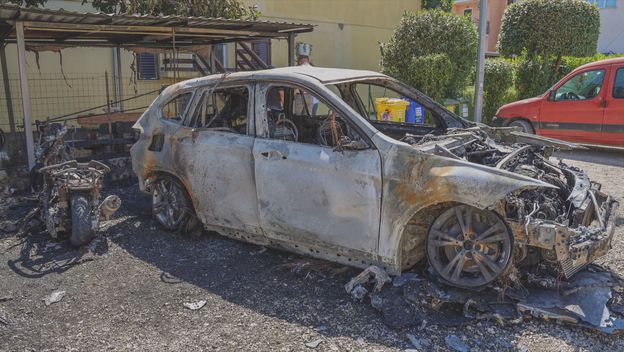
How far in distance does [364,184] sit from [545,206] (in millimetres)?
1364

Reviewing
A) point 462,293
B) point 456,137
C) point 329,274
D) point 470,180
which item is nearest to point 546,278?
point 462,293

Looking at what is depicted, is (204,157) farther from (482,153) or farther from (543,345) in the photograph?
(543,345)

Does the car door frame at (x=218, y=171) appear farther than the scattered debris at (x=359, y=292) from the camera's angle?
Yes

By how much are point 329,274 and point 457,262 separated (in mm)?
1159

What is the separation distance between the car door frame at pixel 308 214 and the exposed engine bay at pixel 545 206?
26.0 inches

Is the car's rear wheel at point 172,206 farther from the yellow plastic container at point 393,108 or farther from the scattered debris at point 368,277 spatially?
the yellow plastic container at point 393,108

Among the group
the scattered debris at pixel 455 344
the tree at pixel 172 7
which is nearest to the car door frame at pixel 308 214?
the scattered debris at pixel 455 344

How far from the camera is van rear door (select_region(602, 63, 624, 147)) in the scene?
396 inches

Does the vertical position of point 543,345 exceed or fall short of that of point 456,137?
it falls short

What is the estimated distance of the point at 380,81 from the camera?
5605 mm

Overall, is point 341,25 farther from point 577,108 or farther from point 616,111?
point 616,111

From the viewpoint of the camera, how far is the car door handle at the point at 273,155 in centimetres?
476

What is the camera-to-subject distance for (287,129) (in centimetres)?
525

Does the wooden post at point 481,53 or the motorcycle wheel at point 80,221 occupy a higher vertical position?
the wooden post at point 481,53
